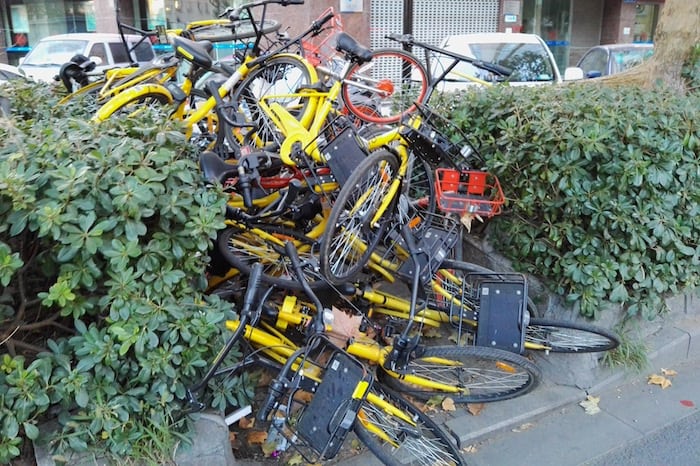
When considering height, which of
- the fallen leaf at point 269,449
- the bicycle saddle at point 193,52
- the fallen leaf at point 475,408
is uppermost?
the bicycle saddle at point 193,52

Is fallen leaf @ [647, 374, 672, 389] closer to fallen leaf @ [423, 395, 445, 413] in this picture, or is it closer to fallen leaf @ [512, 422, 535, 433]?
fallen leaf @ [512, 422, 535, 433]

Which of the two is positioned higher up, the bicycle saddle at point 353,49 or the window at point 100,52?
the bicycle saddle at point 353,49

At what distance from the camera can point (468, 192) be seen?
154 inches

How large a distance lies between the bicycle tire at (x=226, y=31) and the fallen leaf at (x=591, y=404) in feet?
12.8

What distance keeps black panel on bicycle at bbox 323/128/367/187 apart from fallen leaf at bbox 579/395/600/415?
1.94 metres

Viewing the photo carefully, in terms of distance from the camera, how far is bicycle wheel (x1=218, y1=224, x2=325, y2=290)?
10.5ft

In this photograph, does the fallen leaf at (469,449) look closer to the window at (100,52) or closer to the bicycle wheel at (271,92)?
the bicycle wheel at (271,92)

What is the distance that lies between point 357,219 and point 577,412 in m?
1.75

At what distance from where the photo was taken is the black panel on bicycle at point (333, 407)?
266 cm

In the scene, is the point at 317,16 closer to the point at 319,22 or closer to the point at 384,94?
the point at 319,22

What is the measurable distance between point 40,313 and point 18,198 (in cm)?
65

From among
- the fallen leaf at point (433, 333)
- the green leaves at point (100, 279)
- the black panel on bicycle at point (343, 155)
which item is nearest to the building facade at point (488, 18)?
the fallen leaf at point (433, 333)

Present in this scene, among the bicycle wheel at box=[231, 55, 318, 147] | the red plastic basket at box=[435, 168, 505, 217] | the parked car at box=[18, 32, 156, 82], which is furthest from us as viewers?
the parked car at box=[18, 32, 156, 82]

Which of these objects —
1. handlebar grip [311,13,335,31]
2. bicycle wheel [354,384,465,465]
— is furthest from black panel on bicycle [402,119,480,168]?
handlebar grip [311,13,335,31]
